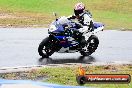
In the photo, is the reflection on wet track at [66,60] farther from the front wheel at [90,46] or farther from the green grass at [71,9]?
the green grass at [71,9]

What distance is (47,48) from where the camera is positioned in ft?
50.2

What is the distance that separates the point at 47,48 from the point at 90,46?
1.71m

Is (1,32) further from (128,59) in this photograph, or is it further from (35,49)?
(128,59)

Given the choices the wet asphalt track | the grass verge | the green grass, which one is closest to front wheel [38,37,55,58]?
the wet asphalt track

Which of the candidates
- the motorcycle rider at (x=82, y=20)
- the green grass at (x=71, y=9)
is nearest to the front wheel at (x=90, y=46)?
the motorcycle rider at (x=82, y=20)

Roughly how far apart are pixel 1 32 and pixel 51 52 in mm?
5716

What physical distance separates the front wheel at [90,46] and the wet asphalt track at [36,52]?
17 cm

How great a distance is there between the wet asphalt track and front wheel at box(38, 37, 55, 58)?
17 cm

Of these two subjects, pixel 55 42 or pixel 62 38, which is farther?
pixel 62 38

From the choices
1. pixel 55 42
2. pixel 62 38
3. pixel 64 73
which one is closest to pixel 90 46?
pixel 62 38

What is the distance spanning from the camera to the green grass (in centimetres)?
2744

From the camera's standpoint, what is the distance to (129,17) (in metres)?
28.9

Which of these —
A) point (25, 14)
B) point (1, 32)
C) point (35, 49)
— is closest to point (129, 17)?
point (25, 14)

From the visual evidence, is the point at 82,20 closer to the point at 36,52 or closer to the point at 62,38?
the point at 62,38
